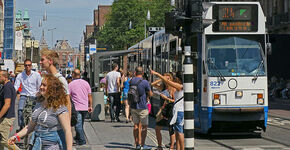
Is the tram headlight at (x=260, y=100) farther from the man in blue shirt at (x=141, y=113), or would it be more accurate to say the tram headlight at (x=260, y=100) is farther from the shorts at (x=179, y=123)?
the shorts at (x=179, y=123)

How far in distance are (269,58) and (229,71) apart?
26480 mm

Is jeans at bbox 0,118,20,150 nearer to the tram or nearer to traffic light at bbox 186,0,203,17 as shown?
traffic light at bbox 186,0,203,17

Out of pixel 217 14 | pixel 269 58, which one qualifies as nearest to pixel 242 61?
pixel 217 14

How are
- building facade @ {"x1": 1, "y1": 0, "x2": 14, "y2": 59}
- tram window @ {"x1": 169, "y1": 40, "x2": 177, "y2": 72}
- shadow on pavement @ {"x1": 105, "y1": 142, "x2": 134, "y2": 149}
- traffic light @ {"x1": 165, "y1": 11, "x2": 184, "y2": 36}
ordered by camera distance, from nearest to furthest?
traffic light @ {"x1": 165, "y1": 11, "x2": 184, "y2": 36}, shadow on pavement @ {"x1": 105, "y1": 142, "x2": 134, "y2": 149}, tram window @ {"x1": 169, "y1": 40, "x2": 177, "y2": 72}, building facade @ {"x1": 1, "y1": 0, "x2": 14, "y2": 59}

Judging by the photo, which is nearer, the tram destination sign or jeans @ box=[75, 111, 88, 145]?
jeans @ box=[75, 111, 88, 145]

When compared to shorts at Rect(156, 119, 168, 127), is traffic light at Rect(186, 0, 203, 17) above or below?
above

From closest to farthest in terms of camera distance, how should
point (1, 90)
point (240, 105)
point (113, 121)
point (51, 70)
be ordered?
point (51, 70)
point (1, 90)
point (240, 105)
point (113, 121)

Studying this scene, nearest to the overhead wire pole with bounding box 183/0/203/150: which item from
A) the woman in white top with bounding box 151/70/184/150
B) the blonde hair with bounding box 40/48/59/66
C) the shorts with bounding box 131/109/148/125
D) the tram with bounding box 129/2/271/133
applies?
the woman in white top with bounding box 151/70/184/150

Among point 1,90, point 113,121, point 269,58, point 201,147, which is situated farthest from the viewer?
point 269,58

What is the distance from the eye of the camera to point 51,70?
6.80 meters

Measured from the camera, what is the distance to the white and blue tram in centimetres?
1234

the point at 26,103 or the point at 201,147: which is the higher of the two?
the point at 26,103

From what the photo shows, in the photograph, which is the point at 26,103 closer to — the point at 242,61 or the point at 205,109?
the point at 205,109

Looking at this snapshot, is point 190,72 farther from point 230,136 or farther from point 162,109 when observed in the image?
point 230,136
